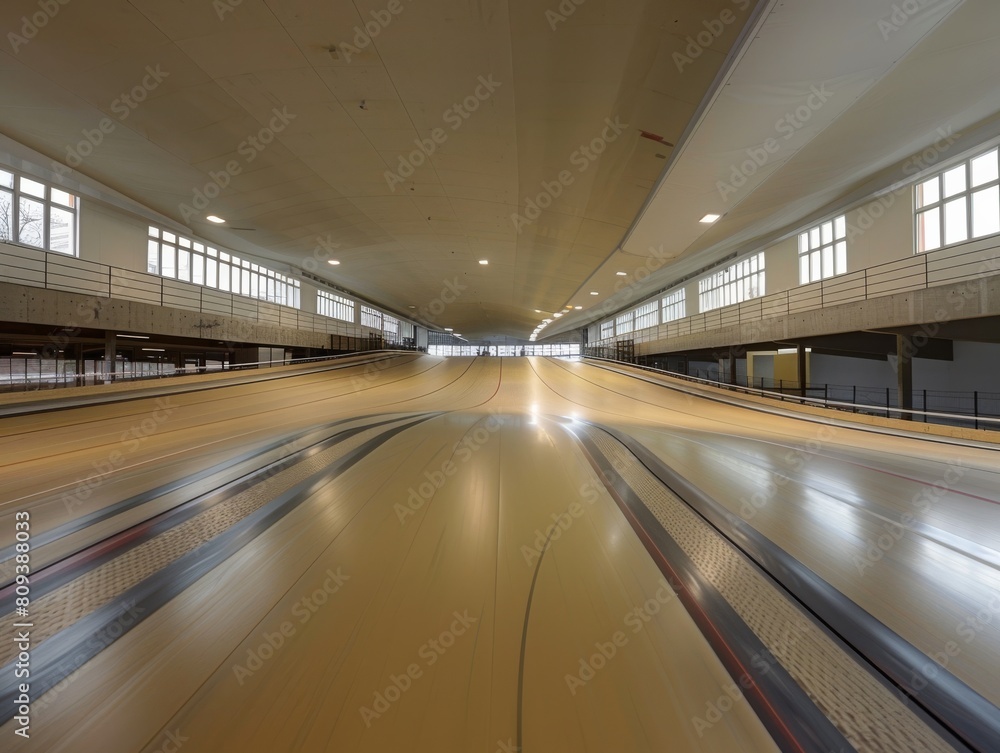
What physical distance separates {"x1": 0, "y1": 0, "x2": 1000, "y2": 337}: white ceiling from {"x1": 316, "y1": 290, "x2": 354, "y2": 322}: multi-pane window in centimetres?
1259

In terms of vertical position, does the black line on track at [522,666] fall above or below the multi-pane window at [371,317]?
below

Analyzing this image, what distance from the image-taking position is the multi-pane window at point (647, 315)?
26.6 meters

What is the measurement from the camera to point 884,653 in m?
1.55

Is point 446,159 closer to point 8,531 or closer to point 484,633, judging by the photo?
point 8,531

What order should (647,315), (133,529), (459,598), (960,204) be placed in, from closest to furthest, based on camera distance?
1. (459,598)
2. (133,529)
3. (960,204)
4. (647,315)

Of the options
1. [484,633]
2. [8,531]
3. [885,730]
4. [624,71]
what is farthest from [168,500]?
[624,71]

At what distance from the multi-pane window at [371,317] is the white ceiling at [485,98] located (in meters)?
19.1

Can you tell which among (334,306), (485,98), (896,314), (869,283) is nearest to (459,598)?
(485,98)

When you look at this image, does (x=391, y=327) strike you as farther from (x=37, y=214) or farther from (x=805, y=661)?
(x=805, y=661)

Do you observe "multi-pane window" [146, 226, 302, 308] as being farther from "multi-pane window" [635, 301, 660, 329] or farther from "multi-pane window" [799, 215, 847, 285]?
"multi-pane window" [635, 301, 660, 329]

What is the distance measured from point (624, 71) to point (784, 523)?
5.77m

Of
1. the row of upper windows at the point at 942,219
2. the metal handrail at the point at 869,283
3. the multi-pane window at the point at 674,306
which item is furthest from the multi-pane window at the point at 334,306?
the row of upper windows at the point at 942,219

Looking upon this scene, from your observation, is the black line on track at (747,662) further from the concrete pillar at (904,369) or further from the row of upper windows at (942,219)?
the row of upper windows at (942,219)

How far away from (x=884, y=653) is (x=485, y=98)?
6948 mm
